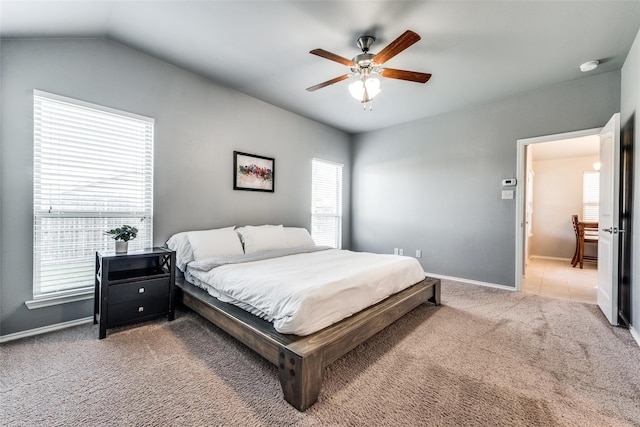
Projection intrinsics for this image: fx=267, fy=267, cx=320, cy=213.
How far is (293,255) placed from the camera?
10.5ft

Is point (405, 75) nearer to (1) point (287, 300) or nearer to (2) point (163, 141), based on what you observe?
(1) point (287, 300)

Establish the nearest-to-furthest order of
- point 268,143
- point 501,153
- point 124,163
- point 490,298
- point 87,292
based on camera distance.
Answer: point 87,292, point 124,163, point 490,298, point 501,153, point 268,143

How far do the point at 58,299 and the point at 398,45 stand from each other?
3.61 metres

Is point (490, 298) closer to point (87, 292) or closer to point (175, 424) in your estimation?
point (175, 424)

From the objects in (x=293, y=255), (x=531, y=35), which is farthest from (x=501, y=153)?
(x=293, y=255)

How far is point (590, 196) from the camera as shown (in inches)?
234

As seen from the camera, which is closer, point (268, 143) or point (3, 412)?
point (3, 412)

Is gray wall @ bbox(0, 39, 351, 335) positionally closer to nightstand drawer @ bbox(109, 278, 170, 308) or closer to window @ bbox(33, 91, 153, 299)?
window @ bbox(33, 91, 153, 299)

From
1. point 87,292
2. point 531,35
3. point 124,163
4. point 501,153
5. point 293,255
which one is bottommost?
point 87,292

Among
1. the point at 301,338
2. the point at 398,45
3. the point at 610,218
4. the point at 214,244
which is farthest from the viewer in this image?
the point at 214,244

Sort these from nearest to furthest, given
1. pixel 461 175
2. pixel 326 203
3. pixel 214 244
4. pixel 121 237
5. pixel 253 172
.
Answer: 1. pixel 121 237
2. pixel 214 244
3. pixel 253 172
4. pixel 461 175
5. pixel 326 203

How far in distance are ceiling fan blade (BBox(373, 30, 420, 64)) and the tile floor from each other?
3626mm

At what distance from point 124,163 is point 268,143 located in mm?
1910

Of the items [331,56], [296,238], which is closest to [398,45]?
[331,56]
